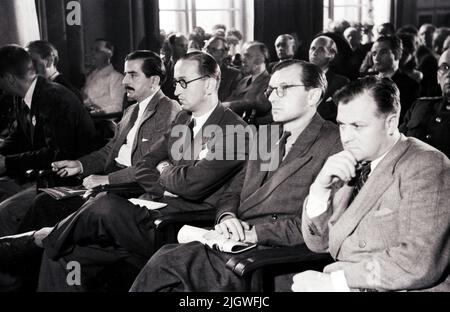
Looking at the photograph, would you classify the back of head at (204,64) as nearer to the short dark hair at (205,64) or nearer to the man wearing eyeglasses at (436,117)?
the short dark hair at (205,64)

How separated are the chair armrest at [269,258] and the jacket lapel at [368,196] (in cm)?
10

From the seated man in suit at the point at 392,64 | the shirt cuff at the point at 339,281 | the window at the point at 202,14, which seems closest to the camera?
the shirt cuff at the point at 339,281

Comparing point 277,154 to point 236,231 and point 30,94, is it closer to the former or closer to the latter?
point 236,231

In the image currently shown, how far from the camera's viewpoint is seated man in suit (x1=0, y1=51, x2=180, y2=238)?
3.02 m

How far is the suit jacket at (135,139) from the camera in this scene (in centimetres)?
330

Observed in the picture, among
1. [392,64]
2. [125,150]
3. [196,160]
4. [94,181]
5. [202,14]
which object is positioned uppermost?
[202,14]

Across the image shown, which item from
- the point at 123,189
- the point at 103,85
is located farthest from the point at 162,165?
the point at 103,85

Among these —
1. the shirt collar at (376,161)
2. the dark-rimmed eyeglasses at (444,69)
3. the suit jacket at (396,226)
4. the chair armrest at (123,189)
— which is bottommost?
the chair armrest at (123,189)

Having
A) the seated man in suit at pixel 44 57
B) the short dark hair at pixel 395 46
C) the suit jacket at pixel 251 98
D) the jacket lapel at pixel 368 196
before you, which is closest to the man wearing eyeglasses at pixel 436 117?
the jacket lapel at pixel 368 196

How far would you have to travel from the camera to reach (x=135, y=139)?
3.38 metres

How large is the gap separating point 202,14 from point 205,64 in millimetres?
6272

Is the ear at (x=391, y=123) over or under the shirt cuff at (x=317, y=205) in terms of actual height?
over

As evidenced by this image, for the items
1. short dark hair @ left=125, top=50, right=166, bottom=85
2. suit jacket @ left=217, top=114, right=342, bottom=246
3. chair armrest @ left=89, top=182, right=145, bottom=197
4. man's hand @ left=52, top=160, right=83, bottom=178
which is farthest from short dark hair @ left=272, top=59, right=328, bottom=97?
man's hand @ left=52, top=160, right=83, bottom=178

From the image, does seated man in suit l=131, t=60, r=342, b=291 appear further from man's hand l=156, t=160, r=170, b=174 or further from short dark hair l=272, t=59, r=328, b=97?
man's hand l=156, t=160, r=170, b=174
